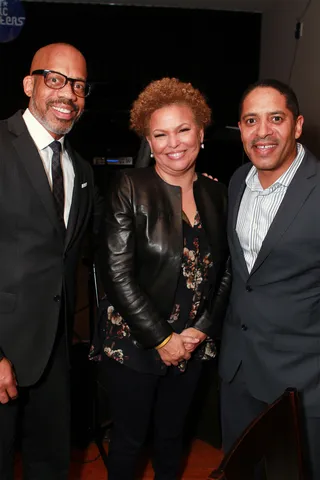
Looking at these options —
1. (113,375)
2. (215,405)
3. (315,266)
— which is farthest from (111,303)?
(215,405)

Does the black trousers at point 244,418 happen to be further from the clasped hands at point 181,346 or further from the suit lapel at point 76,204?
the suit lapel at point 76,204

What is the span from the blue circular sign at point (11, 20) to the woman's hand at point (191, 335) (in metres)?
4.99

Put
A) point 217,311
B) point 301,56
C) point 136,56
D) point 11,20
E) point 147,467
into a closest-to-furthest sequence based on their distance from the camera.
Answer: point 217,311 < point 147,467 < point 301,56 < point 11,20 < point 136,56

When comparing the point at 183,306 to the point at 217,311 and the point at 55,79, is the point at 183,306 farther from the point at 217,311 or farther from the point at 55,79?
the point at 55,79

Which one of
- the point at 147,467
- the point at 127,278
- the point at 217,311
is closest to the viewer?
the point at 127,278

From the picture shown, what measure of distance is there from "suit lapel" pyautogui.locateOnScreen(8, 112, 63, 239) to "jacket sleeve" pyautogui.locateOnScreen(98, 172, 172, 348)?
8.0 inches

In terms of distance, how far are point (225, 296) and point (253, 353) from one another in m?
0.29

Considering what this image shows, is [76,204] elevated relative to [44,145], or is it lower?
lower

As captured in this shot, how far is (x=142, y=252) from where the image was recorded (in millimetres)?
1841

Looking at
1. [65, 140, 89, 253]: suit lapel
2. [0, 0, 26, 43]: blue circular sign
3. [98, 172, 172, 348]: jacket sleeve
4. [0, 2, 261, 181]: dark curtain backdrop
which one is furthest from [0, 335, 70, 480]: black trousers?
[0, 0, 26, 43]: blue circular sign

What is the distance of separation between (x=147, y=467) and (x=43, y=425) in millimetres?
809

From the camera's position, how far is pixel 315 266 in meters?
1.59

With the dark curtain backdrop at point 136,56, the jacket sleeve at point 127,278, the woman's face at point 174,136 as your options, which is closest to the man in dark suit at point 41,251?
the jacket sleeve at point 127,278

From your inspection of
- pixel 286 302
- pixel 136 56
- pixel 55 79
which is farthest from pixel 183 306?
pixel 136 56
